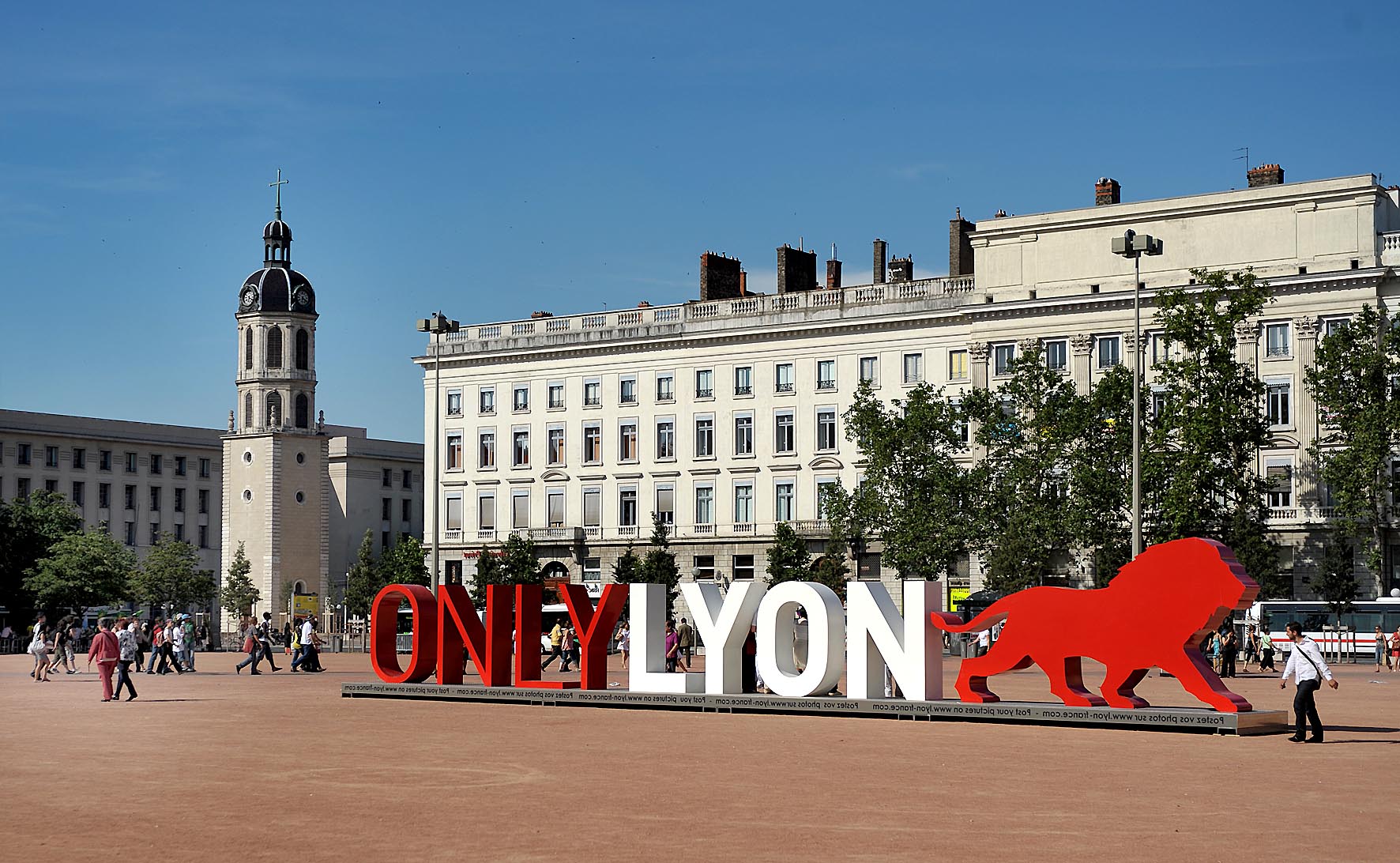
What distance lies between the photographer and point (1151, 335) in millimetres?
82062

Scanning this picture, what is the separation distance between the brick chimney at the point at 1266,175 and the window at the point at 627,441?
3300 cm

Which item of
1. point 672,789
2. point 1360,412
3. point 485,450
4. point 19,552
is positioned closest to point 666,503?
point 485,450

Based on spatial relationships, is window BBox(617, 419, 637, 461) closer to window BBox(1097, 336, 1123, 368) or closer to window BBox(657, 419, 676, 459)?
window BBox(657, 419, 676, 459)

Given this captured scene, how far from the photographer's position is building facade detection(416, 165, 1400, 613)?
79.4 metres

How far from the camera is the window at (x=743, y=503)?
94.2 meters

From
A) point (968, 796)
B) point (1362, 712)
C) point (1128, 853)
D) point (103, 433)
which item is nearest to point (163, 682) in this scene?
point (1362, 712)

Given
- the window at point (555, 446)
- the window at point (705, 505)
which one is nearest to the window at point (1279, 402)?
the window at point (705, 505)

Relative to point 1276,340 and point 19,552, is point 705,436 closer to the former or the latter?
point 1276,340

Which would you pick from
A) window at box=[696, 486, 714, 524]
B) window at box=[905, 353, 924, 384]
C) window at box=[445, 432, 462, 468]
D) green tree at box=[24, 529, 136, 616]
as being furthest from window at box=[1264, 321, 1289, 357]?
green tree at box=[24, 529, 136, 616]

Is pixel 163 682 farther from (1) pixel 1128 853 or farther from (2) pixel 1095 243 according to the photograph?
(2) pixel 1095 243

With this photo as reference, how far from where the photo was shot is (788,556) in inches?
3484

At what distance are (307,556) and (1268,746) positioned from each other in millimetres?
111234

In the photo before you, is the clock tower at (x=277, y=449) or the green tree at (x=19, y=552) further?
the clock tower at (x=277, y=449)

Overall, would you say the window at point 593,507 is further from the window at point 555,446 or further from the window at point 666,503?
the window at point 666,503
